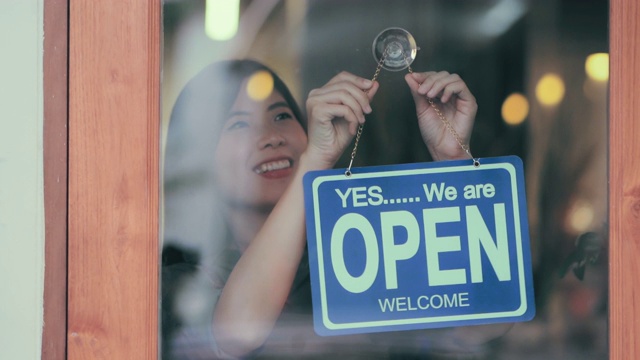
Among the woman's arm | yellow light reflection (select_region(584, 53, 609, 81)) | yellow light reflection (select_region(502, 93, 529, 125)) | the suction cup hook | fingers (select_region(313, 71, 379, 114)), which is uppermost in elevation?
the suction cup hook

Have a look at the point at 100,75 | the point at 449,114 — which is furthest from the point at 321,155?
the point at 100,75

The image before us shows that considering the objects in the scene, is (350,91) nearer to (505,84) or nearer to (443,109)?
(443,109)

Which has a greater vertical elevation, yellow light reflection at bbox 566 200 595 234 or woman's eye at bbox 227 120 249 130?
woman's eye at bbox 227 120 249 130

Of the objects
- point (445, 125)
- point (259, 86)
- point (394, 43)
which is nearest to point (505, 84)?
point (445, 125)

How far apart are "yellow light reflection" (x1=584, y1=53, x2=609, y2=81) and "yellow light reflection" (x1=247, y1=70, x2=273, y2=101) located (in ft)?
2.37

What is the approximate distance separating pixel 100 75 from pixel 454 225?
2.85ft

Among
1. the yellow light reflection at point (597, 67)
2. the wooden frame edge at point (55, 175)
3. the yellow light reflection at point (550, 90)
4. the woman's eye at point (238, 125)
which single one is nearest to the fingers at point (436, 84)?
the yellow light reflection at point (550, 90)

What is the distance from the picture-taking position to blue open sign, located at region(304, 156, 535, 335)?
1687 mm

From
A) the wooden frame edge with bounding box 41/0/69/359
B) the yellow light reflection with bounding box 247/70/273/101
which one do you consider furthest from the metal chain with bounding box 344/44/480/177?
the wooden frame edge with bounding box 41/0/69/359

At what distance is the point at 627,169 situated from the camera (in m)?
1.71

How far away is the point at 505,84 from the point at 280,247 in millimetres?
629

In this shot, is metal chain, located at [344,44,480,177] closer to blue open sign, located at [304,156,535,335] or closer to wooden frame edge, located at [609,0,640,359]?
blue open sign, located at [304,156,535,335]
